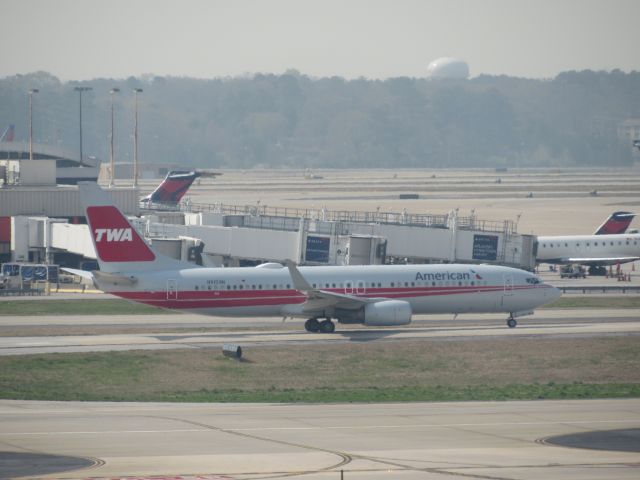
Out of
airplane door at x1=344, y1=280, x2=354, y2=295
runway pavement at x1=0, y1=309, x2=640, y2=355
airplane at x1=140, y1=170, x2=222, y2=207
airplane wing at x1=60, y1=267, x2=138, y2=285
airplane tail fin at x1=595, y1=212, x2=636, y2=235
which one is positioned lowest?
runway pavement at x1=0, y1=309, x2=640, y2=355

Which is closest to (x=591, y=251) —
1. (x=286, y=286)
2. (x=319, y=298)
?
(x=319, y=298)

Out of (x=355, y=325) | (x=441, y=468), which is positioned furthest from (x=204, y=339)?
(x=441, y=468)

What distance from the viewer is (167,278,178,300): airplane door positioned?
66.1 meters

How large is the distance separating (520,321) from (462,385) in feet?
71.0

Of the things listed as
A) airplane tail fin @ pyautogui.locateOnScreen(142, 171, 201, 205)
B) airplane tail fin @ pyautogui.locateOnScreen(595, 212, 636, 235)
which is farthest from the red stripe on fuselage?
airplane tail fin @ pyautogui.locateOnScreen(142, 171, 201, 205)

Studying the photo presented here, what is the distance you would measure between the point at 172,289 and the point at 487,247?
116ft

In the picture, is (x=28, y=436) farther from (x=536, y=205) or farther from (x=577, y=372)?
(x=536, y=205)

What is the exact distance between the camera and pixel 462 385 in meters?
52.0

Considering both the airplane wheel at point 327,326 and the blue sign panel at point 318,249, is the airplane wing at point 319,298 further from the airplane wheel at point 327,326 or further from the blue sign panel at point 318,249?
the blue sign panel at point 318,249

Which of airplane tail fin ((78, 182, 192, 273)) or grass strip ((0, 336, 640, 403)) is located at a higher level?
airplane tail fin ((78, 182, 192, 273))

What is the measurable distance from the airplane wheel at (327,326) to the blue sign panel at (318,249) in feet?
83.0

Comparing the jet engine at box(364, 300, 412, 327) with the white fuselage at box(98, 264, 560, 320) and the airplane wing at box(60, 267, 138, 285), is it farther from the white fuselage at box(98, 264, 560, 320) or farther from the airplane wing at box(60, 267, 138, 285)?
the airplane wing at box(60, 267, 138, 285)

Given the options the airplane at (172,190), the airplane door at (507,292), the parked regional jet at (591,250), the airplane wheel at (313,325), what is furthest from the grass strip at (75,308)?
the airplane at (172,190)

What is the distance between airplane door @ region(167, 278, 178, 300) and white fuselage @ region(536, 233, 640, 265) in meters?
46.9
